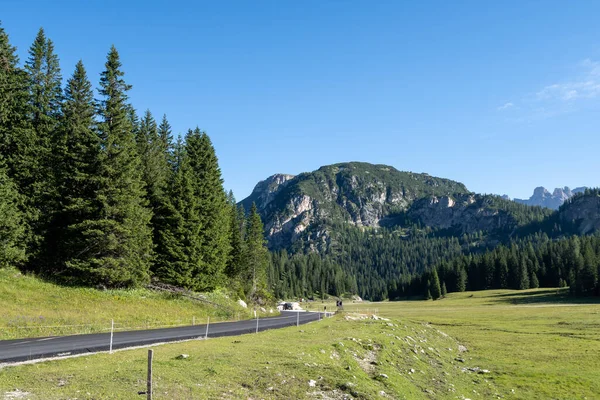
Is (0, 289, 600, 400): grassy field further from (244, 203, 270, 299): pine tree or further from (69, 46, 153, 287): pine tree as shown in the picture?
(244, 203, 270, 299): pine tree

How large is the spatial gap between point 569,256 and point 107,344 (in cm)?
17748

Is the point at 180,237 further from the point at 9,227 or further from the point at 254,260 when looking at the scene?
the point at 254,260

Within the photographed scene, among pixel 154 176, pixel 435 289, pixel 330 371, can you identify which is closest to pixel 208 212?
pixel 154 176

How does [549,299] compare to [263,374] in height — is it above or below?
below

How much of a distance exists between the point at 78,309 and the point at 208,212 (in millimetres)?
24352

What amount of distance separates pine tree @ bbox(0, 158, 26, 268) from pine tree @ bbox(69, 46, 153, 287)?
4849mm

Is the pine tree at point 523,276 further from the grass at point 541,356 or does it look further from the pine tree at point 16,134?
the pine tree at point 16,134

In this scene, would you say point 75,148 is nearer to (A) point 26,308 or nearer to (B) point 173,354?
(A) point 26,308

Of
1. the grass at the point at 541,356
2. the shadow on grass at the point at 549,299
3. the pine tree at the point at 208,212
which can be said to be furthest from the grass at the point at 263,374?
the shadow on grass at the point at 549,299

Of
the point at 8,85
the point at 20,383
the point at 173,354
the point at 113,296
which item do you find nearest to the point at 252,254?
the point at 113,296

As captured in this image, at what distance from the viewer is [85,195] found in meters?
43.7

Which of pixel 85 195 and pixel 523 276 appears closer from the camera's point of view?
pixel 85 195

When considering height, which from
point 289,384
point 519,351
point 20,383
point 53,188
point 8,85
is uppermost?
point 8,85

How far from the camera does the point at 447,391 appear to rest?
20266 mm
